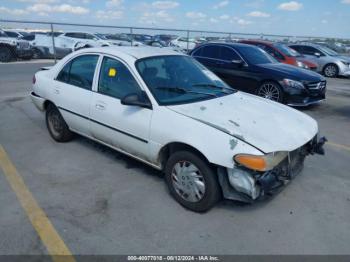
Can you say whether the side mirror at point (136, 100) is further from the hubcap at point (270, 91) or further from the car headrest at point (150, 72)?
the hubcap at point (270, 91)

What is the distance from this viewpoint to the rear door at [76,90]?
460 cm

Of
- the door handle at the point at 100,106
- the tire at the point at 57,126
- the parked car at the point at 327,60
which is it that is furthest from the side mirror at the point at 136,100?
the parked car at the point at 327,60

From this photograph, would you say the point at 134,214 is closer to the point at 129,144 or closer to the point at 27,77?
the point at 129,144

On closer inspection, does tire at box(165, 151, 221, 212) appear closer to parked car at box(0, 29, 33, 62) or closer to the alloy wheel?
the alloy wheel

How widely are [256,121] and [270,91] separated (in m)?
5.13

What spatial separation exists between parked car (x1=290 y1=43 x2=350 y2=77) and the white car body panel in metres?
13.0

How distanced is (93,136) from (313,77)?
6051 millimetres

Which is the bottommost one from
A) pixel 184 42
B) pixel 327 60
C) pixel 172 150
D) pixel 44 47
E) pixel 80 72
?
pixel 44 47

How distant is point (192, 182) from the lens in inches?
136

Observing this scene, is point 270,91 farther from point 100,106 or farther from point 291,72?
point 100,106

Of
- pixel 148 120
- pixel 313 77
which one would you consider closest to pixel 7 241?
pixel 148 120

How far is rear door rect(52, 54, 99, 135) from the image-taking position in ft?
15.1

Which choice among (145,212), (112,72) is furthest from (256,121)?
(112,72)

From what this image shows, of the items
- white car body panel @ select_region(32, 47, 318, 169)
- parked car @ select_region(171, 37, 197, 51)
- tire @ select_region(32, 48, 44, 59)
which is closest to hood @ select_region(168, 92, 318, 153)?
white car body panel @ select_region(32, 47, 318, 169)
